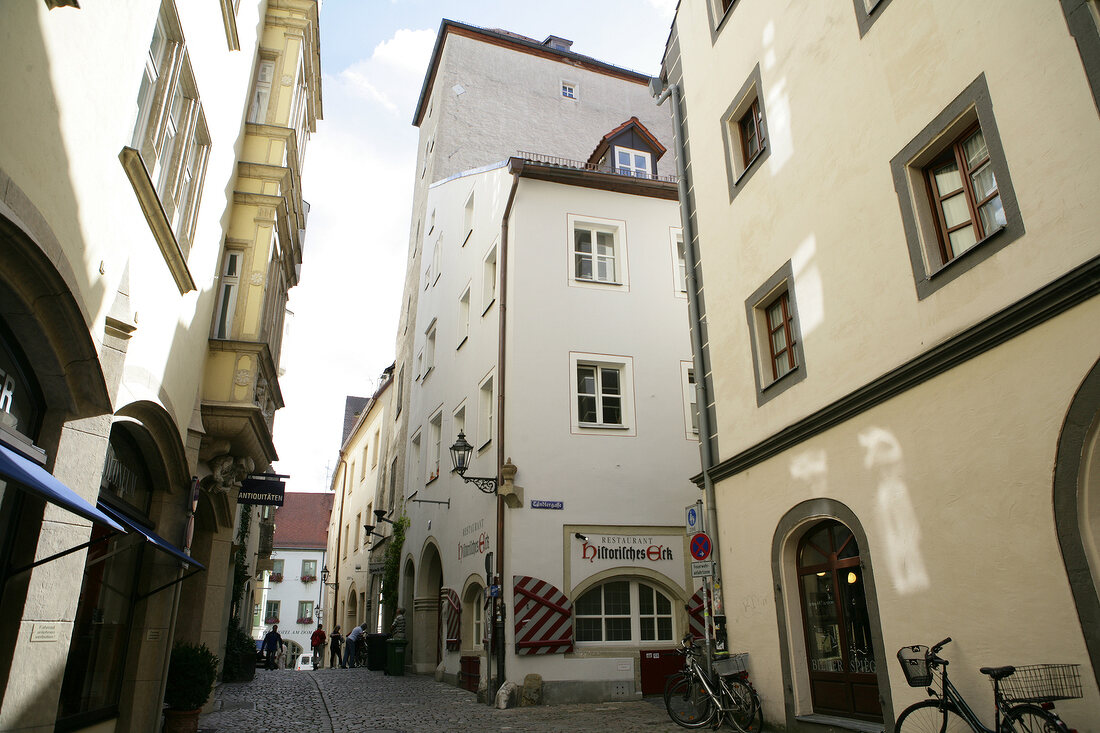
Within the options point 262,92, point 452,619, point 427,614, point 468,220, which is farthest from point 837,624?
point 468,220

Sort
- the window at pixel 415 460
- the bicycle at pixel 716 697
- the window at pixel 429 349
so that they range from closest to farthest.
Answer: the bicycle at pixel 716 697 → the window at pixel 415 460 → the window at pixel 429 349

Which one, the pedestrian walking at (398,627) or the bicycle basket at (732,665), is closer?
the bicycle basket at (732,665)

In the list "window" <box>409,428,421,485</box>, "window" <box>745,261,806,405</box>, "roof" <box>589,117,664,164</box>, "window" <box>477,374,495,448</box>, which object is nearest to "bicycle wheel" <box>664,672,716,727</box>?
"window" <box>745,261,806,405</box>

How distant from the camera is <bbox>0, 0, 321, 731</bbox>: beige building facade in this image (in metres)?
5.26

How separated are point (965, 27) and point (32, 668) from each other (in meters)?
9.32

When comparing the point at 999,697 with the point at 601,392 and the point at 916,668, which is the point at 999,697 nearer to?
the point at 916,668

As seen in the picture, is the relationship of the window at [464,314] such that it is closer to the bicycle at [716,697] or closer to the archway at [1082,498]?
the bicycle at [716,697]

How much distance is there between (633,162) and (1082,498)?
15.2 metres

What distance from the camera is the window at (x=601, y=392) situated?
52.0ft

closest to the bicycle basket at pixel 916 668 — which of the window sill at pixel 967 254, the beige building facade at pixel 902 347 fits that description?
the beige building facade at pixel 902 347

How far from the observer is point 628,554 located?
1486cm

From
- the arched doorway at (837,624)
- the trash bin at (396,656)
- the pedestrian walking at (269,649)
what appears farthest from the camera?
the pedestrian walking at (269,649)

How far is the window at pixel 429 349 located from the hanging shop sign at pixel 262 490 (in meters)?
10.1

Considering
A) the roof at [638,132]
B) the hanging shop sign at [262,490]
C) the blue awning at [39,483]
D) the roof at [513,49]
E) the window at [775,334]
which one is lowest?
the blue awning at [39,483]
